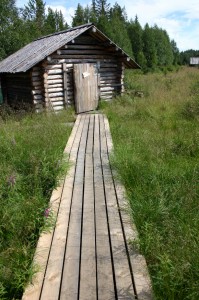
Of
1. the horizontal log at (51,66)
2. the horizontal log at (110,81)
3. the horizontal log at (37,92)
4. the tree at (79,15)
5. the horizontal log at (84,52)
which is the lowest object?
the horizontal log at (37,92)

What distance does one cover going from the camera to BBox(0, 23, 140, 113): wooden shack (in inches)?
451


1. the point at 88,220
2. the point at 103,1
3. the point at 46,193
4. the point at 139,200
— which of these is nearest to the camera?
the point at 88,220

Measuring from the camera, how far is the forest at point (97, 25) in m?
23.6

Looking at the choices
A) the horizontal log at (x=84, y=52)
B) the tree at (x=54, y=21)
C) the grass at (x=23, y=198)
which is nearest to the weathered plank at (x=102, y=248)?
the grass at (x=23, y=198)

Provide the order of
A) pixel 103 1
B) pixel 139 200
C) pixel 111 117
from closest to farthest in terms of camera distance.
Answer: pixel 139 200
pixel 111 117
pixel 103 1

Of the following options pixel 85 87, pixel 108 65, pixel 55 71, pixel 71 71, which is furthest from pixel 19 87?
pixel 108 65

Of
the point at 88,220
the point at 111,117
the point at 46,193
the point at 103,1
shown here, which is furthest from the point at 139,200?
the point at 103,1

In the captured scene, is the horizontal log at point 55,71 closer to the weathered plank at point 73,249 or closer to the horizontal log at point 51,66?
the horizontal log at point 51,66

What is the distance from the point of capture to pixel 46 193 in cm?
470

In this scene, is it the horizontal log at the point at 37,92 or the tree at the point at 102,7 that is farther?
the tree at the point at 102,7

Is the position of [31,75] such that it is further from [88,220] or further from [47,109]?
[88,220]

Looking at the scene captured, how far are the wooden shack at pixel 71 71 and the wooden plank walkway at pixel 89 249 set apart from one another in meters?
7.21

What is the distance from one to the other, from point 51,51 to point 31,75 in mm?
1280

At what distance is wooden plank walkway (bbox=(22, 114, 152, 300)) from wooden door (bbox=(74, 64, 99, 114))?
7.61m
